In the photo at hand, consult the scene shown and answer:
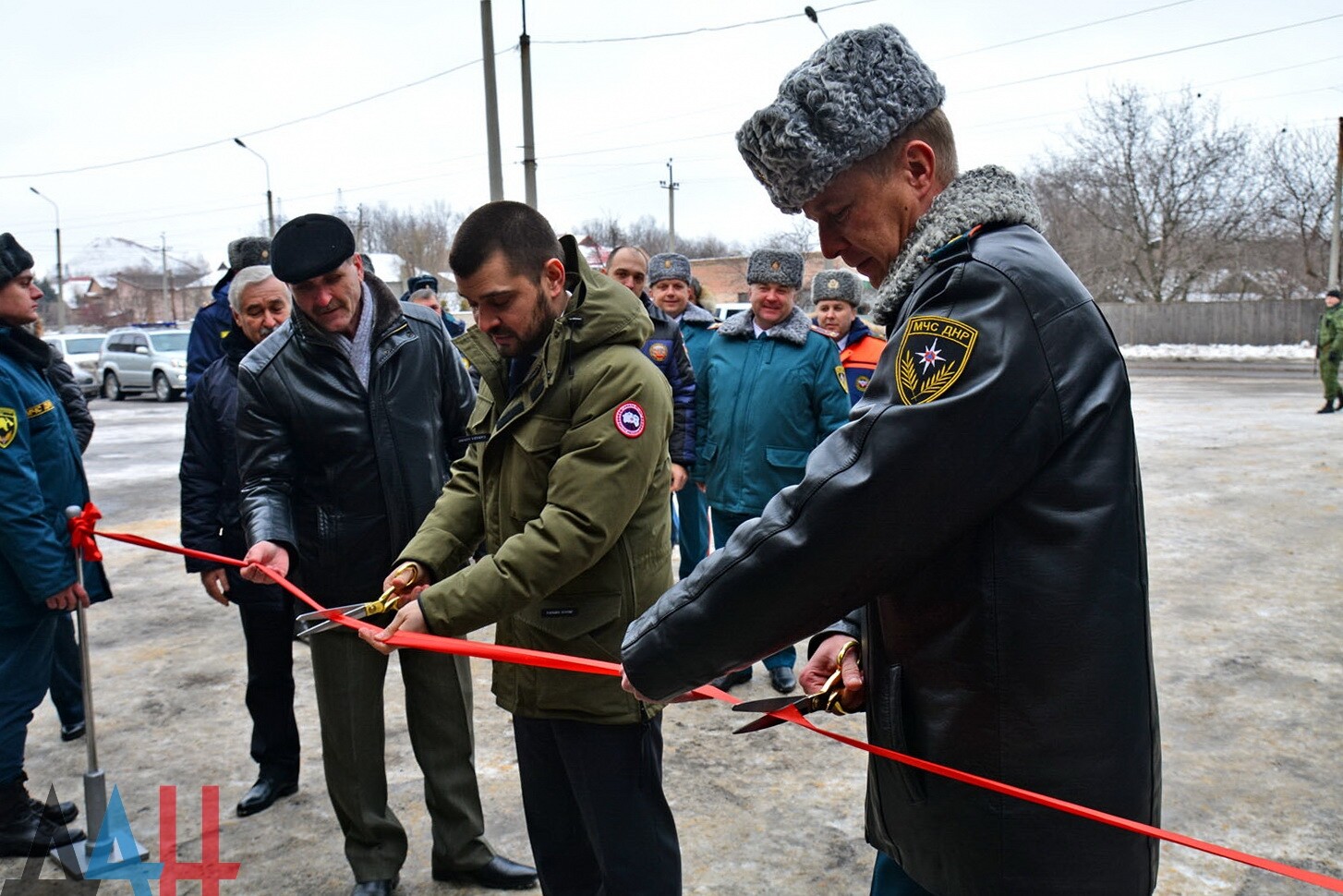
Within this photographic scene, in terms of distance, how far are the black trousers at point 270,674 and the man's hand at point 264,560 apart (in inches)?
35.0

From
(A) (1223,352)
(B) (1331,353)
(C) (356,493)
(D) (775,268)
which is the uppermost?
(D) (775,268)

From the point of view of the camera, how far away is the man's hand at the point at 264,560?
3.20 m

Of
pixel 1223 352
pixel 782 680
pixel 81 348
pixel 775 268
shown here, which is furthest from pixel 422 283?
pixel 1223 352

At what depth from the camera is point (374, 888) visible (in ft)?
11.2

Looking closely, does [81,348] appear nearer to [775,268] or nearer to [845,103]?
[775,268]

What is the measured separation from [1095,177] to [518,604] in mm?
43021

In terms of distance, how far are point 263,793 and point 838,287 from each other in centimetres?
418

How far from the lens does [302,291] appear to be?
3264mm

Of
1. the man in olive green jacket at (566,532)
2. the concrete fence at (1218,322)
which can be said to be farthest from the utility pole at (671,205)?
the man in olive green jacket at (566,532)

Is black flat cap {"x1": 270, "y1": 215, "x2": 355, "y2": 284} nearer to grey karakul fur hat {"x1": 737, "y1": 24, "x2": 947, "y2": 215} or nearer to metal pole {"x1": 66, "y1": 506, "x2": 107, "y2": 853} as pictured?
metal pole {"x1": 66, "y1": 506, "x2": 107, "y2": 853}

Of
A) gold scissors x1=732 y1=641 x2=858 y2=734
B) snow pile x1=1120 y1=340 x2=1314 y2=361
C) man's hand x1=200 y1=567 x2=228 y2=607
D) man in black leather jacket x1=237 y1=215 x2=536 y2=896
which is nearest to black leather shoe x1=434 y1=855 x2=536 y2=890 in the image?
man in black leather jacket x1=237 y1=215 x2=536 y2=896

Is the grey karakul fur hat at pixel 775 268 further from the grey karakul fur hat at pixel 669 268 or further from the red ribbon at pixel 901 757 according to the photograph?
the red ribbon at pixel 901 757

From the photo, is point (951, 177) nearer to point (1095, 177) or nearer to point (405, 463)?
point (405, 463)

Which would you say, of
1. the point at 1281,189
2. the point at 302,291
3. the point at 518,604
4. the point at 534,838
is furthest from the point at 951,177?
the point at 1281,189
